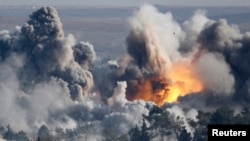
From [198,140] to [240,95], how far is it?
62.5 m

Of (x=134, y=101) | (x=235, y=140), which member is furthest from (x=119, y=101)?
(x=235, y=140)

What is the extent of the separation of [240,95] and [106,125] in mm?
41087

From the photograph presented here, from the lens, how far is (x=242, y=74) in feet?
628

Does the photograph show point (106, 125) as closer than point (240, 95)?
Yes

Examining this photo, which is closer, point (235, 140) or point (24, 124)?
point (235, 140)

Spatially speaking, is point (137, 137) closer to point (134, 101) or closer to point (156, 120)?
point (156, 120)

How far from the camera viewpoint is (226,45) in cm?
19788

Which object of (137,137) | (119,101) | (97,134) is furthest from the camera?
(119,101)

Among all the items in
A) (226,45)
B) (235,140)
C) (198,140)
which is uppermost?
(226,45)

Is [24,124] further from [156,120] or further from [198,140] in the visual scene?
[198,140]

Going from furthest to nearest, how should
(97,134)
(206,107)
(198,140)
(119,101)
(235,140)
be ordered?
(119,101) < (206,107) < (97,134) < (198,140) < (235,140)

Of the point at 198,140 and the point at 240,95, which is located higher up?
the point at 240,95

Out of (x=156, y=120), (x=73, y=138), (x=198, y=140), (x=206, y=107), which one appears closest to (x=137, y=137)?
(x=156, y=120)

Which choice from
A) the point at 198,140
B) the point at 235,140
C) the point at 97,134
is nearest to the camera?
the point at 235,140
